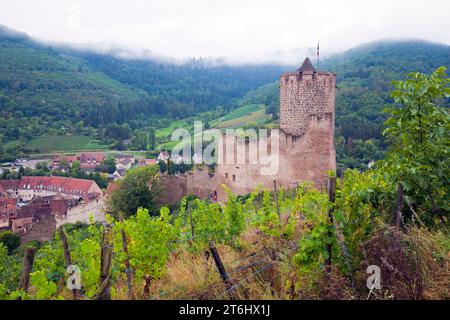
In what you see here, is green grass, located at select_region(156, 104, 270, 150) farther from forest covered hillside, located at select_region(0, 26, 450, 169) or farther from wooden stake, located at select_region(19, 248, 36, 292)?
wooden stake, located at select_region(19, 248, 36, 292)

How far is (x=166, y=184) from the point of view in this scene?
98.4 ft

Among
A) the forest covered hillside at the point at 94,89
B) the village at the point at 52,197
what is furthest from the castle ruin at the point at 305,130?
the forest covered hillside at the point at 94,89

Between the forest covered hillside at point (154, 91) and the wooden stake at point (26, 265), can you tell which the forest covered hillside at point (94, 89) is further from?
the wooden stake at point (26, 265)

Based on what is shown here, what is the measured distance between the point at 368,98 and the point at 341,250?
46887mm

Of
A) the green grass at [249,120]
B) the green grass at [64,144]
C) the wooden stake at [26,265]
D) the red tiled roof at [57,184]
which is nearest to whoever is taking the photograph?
the wooden stake at [26,265]

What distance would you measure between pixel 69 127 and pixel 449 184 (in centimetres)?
8742

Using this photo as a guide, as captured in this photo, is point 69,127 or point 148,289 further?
point 69,127

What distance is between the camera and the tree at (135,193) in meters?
27.7

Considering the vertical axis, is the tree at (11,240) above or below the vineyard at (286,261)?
below

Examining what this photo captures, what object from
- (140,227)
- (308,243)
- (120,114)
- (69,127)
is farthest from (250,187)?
(120,114)

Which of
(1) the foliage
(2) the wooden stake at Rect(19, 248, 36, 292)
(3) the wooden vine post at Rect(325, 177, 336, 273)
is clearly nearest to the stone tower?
(1) the foliage

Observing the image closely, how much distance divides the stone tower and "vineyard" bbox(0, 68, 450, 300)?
1169 centimetres

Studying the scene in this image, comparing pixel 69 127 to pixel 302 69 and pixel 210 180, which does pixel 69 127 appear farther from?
pixel 302 69

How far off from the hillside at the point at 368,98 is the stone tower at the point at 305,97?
332 cm
